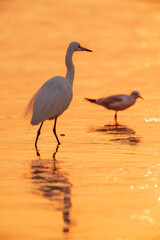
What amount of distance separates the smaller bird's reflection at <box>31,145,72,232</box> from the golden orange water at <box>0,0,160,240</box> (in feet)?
0.04

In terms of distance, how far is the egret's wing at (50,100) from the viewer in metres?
12.8

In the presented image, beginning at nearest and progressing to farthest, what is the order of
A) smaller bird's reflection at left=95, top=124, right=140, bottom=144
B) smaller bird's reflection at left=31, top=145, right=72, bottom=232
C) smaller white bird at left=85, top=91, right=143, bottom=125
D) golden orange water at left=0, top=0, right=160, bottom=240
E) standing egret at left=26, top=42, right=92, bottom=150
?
golden orange water at left=0, top=0, right=160, bottom=240 → smaller bird's reflection at left=31, top=145, right=72, bottom=232 → standing egret at left=26, top=42, right=92, bottom=150 → smaller bird's reflection at left=95, top=124, right=140, bottom=144 → smaller white bird at left=85, top=91, right=143, bottom=125

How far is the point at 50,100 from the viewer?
1308cm

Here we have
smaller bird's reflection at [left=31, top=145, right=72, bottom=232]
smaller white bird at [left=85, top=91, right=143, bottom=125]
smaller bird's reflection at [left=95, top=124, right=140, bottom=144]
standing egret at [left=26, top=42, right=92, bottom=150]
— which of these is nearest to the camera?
smaller bird's reflection at [left=31, top=145, right=72, bottom=232]

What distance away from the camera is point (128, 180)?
971 centimetres

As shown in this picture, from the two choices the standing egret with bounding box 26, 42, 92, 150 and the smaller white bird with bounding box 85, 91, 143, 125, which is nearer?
the standing egret with bounding box 26, 42, 92, 150

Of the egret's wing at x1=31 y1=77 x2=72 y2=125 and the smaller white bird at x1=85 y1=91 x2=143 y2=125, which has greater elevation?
the egret's wing at x1=31 y1=77 x2=72 y2=125

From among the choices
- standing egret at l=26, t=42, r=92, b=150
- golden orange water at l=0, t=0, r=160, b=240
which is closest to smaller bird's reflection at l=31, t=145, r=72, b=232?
golden orange water at l=0, t=0, r=160, b=240

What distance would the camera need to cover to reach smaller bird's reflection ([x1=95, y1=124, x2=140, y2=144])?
529 inches

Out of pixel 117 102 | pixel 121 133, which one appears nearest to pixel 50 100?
pixel 121 133

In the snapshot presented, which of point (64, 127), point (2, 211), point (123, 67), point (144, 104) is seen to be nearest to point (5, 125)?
point (64, 127)

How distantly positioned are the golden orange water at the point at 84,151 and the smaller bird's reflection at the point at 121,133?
20 millimetres

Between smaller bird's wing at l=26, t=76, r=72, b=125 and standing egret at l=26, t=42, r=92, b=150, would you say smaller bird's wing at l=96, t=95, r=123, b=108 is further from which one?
smaller bird's wing at l=26, t=76, r=72, b=125

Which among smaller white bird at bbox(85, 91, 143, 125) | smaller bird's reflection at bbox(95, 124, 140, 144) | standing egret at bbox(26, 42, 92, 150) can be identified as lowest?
smaller white bird at bbox(85, 91, 143, 125)
